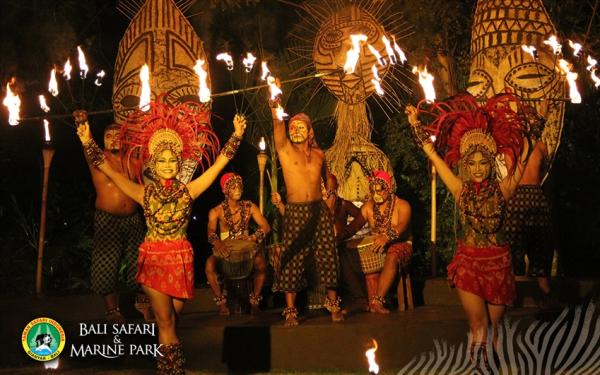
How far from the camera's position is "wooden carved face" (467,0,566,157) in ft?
27.9

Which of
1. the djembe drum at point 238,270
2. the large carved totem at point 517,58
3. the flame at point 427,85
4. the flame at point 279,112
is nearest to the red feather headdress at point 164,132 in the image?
the flame at point 279,112

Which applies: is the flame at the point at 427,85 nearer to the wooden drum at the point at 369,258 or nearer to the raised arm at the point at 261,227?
the wooden drum at the point at 369,258

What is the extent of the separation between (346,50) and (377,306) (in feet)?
9.58

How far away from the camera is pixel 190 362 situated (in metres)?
6.79

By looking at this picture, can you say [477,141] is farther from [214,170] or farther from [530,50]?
[530,50]

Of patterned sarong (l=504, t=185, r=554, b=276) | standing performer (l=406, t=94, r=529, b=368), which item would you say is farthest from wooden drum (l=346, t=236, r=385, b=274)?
standing performer (l=406, t=94, r=529, b=368)

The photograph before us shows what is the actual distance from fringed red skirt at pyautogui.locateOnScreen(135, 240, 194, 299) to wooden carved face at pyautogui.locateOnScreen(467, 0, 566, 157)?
431 centimetres

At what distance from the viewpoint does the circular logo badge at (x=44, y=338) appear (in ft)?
Result: 22.6

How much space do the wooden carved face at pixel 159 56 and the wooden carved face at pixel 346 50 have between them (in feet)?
4.47

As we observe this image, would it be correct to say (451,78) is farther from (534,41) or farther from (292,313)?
(292,313)

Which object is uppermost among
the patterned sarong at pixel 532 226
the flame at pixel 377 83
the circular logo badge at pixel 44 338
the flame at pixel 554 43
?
the flame at pixel 554 43

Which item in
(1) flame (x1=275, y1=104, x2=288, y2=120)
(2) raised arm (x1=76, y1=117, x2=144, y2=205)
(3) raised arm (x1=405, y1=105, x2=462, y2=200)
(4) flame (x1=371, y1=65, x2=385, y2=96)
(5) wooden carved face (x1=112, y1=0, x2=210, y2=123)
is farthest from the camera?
(5) wooden carved face (x1=112, y1=0, x2=210, y2=123)

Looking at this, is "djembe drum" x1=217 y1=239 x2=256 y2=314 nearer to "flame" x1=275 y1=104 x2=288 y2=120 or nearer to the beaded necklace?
the beaded necklace

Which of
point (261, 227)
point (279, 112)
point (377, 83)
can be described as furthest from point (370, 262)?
point (279, 112)
